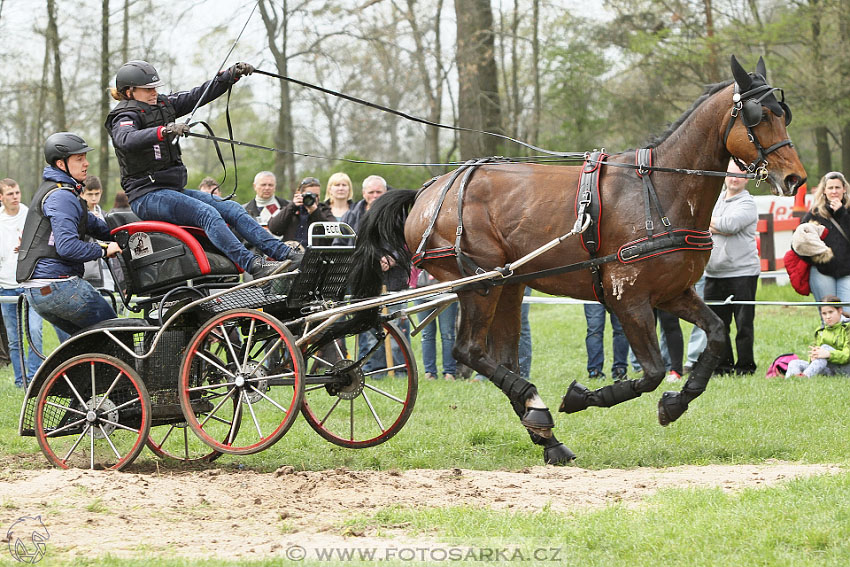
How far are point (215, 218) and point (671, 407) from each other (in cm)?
324

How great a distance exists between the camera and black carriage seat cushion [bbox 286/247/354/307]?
596 cm

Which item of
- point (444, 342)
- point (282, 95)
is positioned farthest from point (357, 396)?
point (282, 95)

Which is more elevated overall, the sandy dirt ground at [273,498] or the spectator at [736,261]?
the spectator at [736,261]

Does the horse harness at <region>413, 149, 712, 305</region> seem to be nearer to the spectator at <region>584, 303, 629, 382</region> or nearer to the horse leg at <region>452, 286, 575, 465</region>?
the horse leg at <region>452, 286, 575, 465</region>

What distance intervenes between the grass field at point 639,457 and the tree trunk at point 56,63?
37.5ft

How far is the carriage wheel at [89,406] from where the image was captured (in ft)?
20.1

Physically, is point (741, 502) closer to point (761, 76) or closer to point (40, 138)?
point (761, 76)

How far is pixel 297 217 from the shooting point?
9.88 meters

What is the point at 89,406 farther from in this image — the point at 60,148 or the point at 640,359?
the point at 640,359

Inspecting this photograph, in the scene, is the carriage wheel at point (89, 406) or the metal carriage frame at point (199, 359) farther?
the carriage wheel at point (89, 406)

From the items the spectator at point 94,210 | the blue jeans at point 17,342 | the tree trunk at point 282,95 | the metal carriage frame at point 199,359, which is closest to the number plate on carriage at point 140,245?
the metal carriage frame at point 199,359

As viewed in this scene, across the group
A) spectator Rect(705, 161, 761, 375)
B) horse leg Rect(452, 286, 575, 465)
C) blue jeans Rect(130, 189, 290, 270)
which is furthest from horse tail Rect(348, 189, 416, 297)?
spectator Rect(705, 161, 761, 375)

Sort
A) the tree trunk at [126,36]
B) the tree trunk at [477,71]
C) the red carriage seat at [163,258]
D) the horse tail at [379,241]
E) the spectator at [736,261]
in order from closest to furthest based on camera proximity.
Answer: the red carriage seat at [163,258], the horse tail at [379,241], the spectator at [736,261], the tree trunk at [477,71], the tree trunk at [126,36]

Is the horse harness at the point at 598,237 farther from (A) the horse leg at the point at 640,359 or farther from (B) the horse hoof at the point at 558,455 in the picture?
(B) the horse hoof at the point at 558,455
